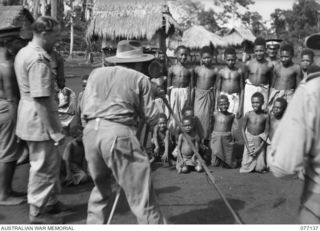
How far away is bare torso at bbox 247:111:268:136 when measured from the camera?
5758mm

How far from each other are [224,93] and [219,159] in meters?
1.20

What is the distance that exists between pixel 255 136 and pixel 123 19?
21.1 ft

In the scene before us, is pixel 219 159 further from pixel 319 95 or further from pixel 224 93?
pixel 319 95

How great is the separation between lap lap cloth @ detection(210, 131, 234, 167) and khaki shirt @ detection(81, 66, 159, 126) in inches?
115

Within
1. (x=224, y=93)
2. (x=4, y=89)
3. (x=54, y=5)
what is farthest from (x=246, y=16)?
(x=4, y=89)

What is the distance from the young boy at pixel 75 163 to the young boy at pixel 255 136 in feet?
7.74

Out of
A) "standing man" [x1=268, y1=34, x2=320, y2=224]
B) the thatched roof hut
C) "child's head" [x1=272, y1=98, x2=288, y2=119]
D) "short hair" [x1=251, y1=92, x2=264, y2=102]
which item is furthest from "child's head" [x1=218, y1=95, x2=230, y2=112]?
the thatched roof hut

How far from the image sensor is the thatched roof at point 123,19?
1051 centimetres

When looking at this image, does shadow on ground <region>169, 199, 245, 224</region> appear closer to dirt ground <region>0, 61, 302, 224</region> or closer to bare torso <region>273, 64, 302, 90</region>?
dirt ground <region>0, 61, 302, 224</region>

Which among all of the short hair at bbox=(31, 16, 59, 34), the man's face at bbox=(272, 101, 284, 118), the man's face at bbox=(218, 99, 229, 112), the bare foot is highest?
the short hair at bbox=(31, 16, 59, 34)

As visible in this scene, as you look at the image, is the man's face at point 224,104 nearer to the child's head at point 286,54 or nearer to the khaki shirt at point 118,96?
the child's head at point 286,54

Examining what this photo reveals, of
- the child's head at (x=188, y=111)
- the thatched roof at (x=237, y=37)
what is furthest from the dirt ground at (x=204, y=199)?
the thatched roof at (x=237, y=37)

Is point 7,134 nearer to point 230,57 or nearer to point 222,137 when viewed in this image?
point 222,137

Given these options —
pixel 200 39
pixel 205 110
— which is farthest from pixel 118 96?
pixel 200 39
